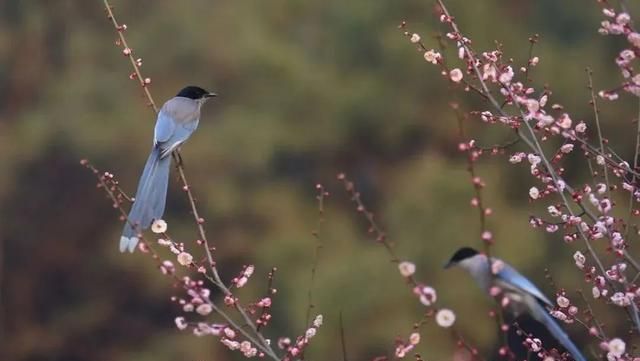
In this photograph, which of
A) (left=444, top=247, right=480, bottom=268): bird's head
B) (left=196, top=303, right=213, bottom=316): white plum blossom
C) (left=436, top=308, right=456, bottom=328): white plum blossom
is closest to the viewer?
(left=436, top=308, right=456, bottom=328): white plum blossom

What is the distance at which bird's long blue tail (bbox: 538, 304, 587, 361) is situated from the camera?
117 cm

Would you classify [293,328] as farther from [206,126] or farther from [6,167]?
[6,167]

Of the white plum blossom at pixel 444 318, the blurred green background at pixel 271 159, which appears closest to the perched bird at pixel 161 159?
the white plum blossom at pixel 444 318

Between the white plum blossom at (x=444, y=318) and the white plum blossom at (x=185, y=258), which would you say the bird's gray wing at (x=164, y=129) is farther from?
the white plum blossom at (x=444, y=318)

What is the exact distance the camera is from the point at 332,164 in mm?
3736

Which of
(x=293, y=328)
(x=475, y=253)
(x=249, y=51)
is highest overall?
(x=475, y=253)

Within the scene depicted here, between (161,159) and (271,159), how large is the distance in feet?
7.53

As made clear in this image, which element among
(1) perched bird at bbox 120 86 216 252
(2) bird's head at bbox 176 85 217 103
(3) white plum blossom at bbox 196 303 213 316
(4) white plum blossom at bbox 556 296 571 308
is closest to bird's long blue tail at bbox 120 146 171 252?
(1) perched bird at bbox 120 86 216 252

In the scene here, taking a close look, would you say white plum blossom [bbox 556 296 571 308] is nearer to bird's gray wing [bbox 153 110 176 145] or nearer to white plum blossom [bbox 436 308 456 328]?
white plum blossom [bbox 436 308 456 328]

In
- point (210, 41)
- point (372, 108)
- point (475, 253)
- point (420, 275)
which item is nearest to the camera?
point (475, 253)

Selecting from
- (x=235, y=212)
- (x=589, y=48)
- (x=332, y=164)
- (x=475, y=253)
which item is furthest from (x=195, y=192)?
(x=475, y=253)

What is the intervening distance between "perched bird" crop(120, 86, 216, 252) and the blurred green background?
64.9 inches

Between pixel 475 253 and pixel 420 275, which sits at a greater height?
pixel 475 253

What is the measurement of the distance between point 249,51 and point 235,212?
1.86ft
